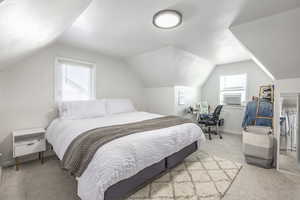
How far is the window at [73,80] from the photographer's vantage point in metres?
2.84

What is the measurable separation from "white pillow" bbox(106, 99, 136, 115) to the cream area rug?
190 centimetres

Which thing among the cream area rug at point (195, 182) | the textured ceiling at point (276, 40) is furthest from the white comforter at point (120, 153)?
the textured ceiling at point (276, 40)

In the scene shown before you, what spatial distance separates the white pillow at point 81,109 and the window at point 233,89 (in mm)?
3831

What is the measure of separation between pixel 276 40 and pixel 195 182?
2.28 metres

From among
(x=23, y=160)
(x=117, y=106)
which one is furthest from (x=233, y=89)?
(x=23, y=160)

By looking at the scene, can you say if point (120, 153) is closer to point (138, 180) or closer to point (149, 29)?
point (138, 180)

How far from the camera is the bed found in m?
1.20

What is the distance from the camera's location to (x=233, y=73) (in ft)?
13.7

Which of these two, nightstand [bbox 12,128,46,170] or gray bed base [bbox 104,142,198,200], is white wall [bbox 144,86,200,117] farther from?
nightstand [bbox 12,128,46,170]

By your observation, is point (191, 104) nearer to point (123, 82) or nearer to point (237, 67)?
point (237, 67)

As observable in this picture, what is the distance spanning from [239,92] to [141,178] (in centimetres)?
406

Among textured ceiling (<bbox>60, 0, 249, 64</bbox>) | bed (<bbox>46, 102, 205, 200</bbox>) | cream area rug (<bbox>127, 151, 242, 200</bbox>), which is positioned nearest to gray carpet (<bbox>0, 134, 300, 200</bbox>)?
cream area rug (<bbox>127, 151, 242, 200</bbox>)

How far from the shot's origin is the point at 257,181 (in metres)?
1.83

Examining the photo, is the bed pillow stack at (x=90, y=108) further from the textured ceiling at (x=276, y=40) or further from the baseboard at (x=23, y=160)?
the textured ceiling at (x=276, y=40)
